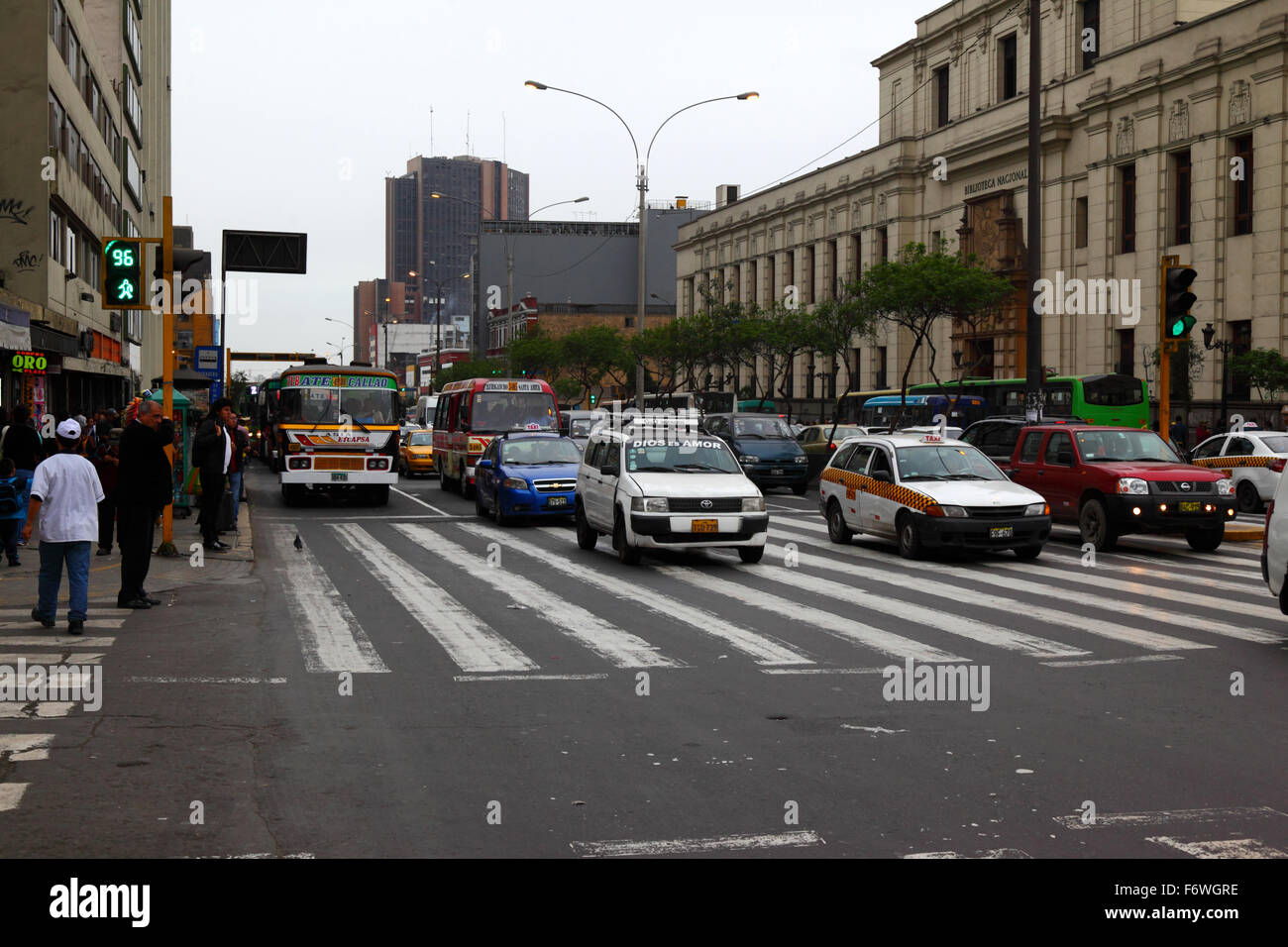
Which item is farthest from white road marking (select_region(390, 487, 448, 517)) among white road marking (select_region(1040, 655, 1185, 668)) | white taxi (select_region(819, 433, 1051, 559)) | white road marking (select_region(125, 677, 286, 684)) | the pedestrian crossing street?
white road marking (select_region(1040, 655, 1185, 668))

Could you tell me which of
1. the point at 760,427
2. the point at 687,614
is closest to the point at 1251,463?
the point at 760,427

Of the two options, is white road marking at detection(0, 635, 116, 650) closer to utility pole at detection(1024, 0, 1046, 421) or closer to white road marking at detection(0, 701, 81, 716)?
white road marking at detection(0, 701, 81, 716)

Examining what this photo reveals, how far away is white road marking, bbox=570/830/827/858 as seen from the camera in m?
5.57

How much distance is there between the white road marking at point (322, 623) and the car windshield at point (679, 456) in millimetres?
4279

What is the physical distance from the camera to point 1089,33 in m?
52.7

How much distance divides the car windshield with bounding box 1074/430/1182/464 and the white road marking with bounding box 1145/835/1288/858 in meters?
13.9

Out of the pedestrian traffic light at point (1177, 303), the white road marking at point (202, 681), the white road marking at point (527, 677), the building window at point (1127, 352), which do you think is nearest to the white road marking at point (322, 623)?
the white road marking at point (202, 681)

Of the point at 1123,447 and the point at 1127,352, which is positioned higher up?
the point at 1127,352

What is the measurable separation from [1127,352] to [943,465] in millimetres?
31901

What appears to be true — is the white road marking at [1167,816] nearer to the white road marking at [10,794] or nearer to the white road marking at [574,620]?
the white road marking at [574,620]

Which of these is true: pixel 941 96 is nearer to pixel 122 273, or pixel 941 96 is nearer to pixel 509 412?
Answer: pixel 509 412

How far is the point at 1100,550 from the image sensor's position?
1856 cm
